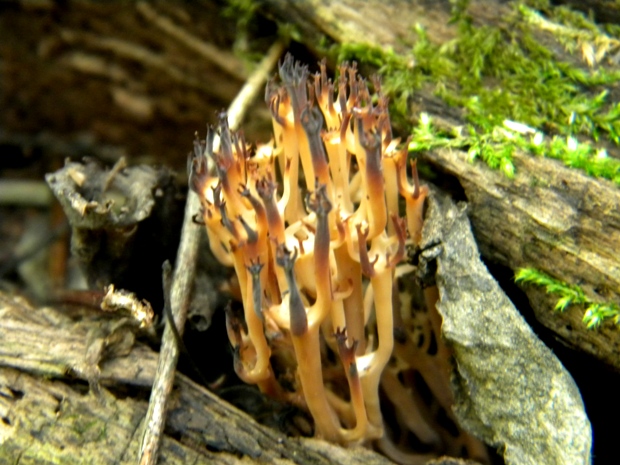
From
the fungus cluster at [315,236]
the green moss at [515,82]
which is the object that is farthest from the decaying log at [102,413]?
the green moss at [515,82]

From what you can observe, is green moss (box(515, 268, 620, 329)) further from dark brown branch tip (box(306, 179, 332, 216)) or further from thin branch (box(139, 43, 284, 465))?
thin branch (box(139, 43, 284, 465))

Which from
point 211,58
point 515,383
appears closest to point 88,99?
point 211,58

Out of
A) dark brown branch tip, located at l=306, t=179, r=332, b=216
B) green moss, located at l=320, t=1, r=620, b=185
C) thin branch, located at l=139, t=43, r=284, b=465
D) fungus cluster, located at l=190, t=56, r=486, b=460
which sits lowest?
thin branch, located at l=139, t=43, r=284, b=465

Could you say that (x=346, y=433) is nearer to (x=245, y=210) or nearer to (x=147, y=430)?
(x=147, y=430)

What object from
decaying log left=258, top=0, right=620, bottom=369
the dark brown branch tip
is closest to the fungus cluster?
the dark brown branch tip

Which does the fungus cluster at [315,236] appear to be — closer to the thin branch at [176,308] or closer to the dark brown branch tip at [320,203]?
the dark brown branch tip at [320,203]

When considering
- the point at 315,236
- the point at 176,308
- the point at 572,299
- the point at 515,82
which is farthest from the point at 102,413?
the point at 515,82

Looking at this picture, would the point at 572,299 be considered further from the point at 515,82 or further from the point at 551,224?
the point at 515,82
